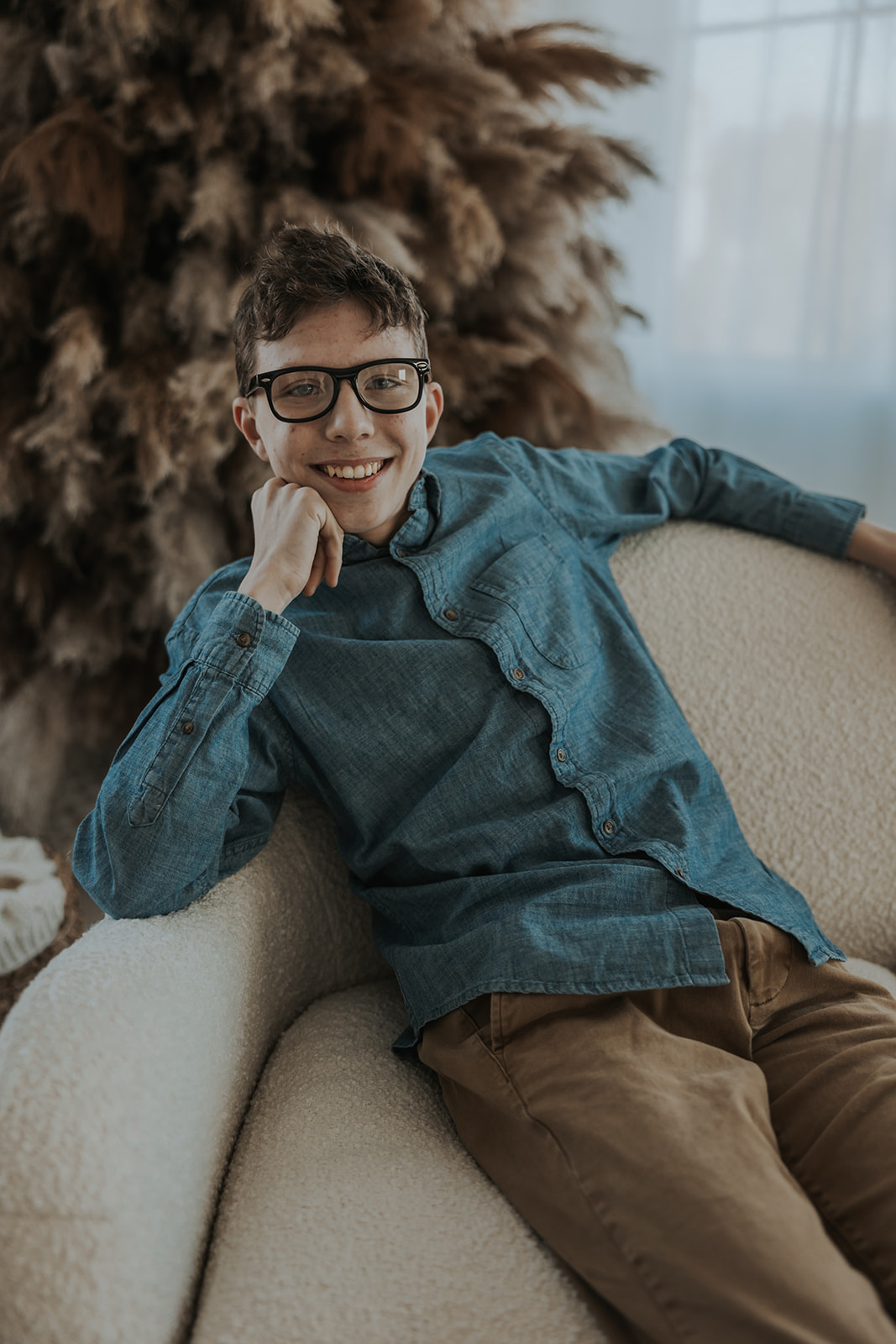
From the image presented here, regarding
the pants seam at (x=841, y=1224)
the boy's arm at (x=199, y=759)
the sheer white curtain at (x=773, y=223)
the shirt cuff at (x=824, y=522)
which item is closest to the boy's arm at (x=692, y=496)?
the shirt cuff at (x=824, y=522)

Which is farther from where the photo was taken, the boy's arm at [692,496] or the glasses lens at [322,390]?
the boy's arm at [692,496]

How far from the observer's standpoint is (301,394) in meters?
0.86

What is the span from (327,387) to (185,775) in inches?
13.4

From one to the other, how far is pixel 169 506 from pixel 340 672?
71 cm

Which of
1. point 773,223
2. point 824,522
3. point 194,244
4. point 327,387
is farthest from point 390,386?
point 773,223

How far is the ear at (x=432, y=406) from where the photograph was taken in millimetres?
962

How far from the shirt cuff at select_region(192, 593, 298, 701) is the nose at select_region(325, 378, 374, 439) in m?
0.16

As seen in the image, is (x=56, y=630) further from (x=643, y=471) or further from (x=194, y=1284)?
(x=194, y=1284)

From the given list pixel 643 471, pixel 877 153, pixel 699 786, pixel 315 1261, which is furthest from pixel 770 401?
pixel 315 1261

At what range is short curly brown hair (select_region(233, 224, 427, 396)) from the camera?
85 centimetres

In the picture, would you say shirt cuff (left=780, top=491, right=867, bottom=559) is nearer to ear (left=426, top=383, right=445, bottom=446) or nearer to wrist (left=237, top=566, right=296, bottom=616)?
ear (left=426, top=383, right=445, bottom=446)

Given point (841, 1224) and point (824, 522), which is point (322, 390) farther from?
point (841, 1224)

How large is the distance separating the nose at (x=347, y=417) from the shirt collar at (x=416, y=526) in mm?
103

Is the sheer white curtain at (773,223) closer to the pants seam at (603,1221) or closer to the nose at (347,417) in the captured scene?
the nose at (347,417)
